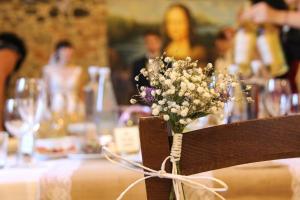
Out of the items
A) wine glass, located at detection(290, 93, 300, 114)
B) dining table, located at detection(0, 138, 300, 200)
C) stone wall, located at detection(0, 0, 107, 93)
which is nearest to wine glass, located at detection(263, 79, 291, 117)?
wine glass, located at detection(290, 93, 300, 114)

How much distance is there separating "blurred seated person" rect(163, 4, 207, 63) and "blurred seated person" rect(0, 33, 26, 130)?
1.41 metres

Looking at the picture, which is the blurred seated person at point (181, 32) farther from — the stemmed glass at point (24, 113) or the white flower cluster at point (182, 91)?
the white flower cluster at point (182, 91)

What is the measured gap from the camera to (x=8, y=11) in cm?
454

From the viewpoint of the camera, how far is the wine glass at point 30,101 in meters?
1.18

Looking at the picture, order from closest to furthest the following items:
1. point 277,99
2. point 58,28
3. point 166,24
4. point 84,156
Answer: point 84,156 < point 277,99 < point 166,24 < point 58,28

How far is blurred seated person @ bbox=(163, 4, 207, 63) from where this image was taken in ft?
14.2

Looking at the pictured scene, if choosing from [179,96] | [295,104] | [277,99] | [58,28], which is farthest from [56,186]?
[58,28]

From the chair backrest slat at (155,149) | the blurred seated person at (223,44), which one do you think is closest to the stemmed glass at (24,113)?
the chair backrest slat at (155,149)

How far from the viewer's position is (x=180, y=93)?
0.60 m

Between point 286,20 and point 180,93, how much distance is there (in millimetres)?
3739

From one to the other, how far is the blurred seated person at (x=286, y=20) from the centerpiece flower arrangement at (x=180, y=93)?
11.3 feet

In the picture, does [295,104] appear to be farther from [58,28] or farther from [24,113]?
[58,28]

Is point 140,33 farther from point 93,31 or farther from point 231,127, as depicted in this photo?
point 231,127

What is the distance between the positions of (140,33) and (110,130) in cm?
294
